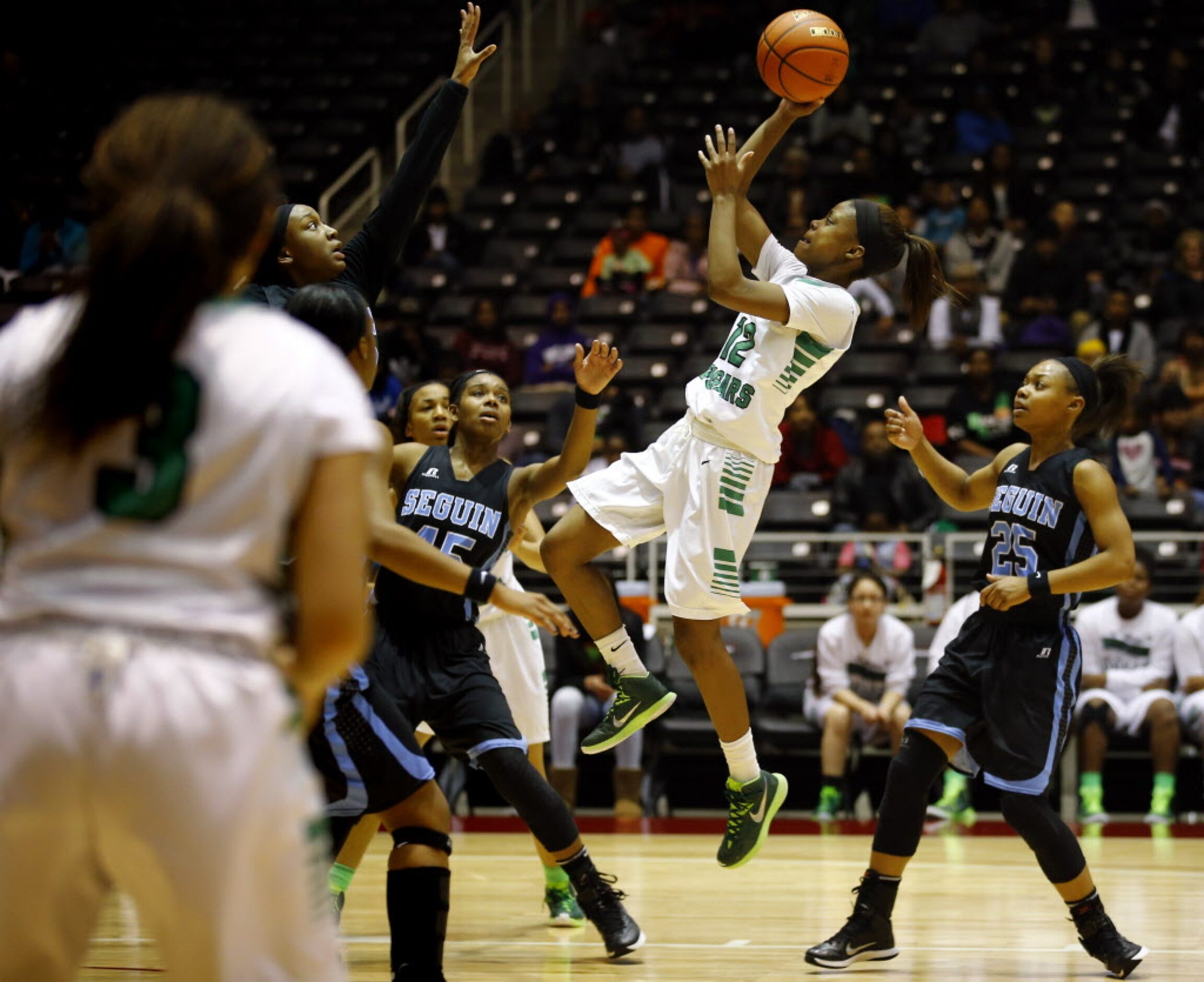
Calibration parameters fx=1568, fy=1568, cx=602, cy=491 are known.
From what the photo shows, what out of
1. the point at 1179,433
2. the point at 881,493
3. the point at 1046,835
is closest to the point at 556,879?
the point at 1046,835

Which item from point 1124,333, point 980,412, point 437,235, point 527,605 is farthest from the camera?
point 437,235

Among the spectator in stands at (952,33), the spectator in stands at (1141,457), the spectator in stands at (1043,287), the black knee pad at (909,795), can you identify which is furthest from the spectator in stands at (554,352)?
the black knee pad at (909,795)

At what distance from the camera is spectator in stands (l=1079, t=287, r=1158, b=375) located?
37.2 ft

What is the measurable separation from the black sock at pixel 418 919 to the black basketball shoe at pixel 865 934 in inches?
60.6

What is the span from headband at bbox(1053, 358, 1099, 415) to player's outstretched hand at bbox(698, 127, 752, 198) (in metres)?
1.17

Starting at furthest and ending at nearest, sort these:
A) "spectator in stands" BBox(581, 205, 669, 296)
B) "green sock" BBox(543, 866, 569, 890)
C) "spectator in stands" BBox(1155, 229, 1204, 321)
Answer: "spectator in stands" BBox(581, 205, 669, 296)
"spectator in stands" BBox(1155, 229, 1204, 321)
"green sock" BBox(543, 866, 569, 890)

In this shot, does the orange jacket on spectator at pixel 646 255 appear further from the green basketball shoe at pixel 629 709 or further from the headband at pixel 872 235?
the green basketball shoe at pixel 629 709

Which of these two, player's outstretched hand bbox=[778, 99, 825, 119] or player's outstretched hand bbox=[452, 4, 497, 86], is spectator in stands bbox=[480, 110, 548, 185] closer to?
player's outstretched hand bbox=[778, 99, 825, 119]

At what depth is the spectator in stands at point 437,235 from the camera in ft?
46.7

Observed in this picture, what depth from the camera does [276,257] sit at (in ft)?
13.7

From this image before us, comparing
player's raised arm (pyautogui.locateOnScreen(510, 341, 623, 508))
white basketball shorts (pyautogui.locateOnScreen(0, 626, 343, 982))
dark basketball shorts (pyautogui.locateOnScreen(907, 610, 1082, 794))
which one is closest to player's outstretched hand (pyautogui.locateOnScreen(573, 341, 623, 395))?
player's raised arm (pyautogui.locateOnScreen(510, 341, 623, 508))

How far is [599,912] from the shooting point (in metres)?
4.93

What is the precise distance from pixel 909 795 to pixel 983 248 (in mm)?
8775

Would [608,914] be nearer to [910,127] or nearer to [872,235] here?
[872,235]
